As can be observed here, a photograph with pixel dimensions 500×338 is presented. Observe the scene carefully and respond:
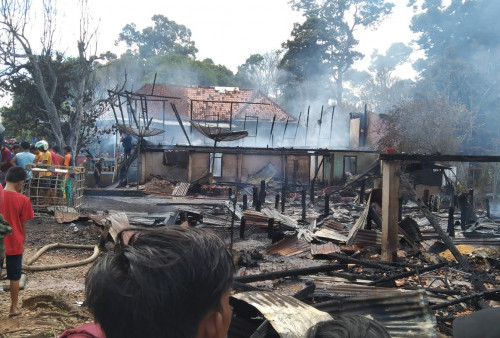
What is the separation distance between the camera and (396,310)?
409 cm

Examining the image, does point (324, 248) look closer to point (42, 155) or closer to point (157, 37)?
point (42, 155)

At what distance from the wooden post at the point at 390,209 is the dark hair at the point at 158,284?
683cm

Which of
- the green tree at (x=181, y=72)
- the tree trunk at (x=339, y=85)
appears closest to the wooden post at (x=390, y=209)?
the tree trunk at (x=339, y=85)

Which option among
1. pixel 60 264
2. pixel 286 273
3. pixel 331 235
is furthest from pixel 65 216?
pixel 286 273

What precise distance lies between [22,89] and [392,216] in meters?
21.2

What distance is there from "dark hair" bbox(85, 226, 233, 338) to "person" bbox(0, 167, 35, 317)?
179 inches

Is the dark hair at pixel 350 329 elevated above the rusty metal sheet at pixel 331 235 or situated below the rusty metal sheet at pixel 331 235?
above

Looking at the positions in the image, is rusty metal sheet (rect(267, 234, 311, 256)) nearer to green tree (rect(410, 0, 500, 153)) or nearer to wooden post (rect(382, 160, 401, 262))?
wooden post (rect(382, 160, 401, 262))

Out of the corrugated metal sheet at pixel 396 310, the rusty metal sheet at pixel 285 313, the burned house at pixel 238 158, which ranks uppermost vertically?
the burned house at pixel 238 158

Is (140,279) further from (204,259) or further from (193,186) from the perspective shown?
(193,186)

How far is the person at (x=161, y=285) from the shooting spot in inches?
41.5

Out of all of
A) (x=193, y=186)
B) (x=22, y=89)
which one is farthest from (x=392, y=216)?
(x=22, y=89)

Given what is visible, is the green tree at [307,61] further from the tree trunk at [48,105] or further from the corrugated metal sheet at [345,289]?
the corrugated metal sheet at [345,289]

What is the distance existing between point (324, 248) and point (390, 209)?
5.76 feet
